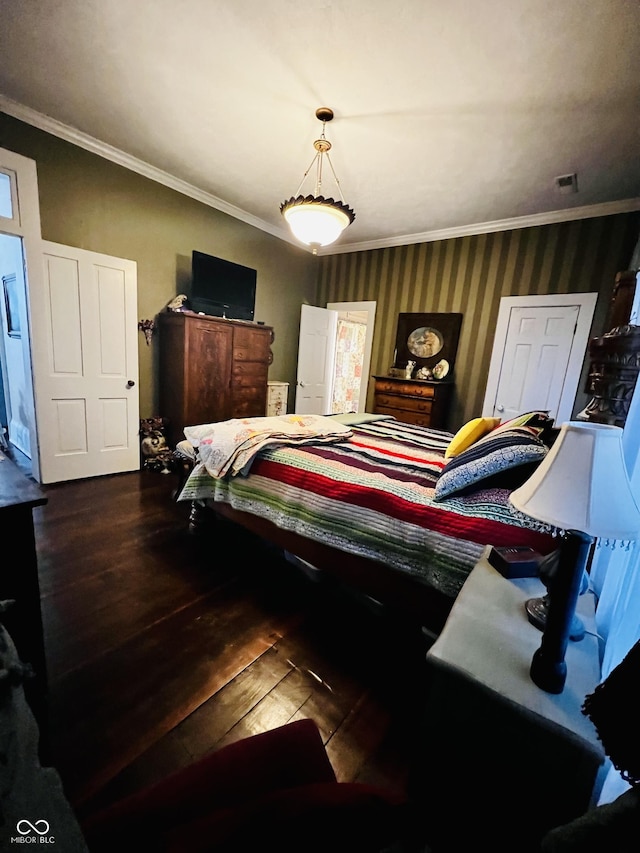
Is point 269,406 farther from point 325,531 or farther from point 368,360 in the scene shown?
point 325,531

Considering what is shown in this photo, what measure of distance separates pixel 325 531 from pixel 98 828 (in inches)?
47.7

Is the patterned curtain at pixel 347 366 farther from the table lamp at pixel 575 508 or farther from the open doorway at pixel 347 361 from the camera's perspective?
the table lamp at pixel 575 508

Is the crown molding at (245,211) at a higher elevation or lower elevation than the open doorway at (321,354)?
higher

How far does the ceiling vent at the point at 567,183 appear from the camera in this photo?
9.34 ft

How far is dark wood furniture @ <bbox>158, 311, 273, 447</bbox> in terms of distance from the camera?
3.49 m

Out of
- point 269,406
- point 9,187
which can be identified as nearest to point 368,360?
point 269,406

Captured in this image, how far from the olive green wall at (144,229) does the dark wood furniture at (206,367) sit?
0.22 metres

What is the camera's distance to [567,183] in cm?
291

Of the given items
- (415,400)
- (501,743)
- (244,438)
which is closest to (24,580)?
(244,438)

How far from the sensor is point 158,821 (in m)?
0.54

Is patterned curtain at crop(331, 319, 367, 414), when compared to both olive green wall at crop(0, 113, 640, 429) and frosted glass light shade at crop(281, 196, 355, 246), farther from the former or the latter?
frosted glass light shade at crop(281, 196, 355, 246)

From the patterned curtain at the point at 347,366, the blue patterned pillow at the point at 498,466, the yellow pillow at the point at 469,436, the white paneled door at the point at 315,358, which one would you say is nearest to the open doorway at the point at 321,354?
the white paneled door at the point at 315,358

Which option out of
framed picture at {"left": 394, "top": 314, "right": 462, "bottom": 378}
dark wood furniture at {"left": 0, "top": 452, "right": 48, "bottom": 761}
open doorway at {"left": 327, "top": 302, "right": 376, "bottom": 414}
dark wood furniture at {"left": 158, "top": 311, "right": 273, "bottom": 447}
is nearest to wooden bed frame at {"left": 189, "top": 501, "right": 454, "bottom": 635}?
dark wood furniture at {"left": 0, "top": 452, "right": 48, "bottom": 761}

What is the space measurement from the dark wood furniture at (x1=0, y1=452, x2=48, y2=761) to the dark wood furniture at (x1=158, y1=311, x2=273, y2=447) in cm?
252
